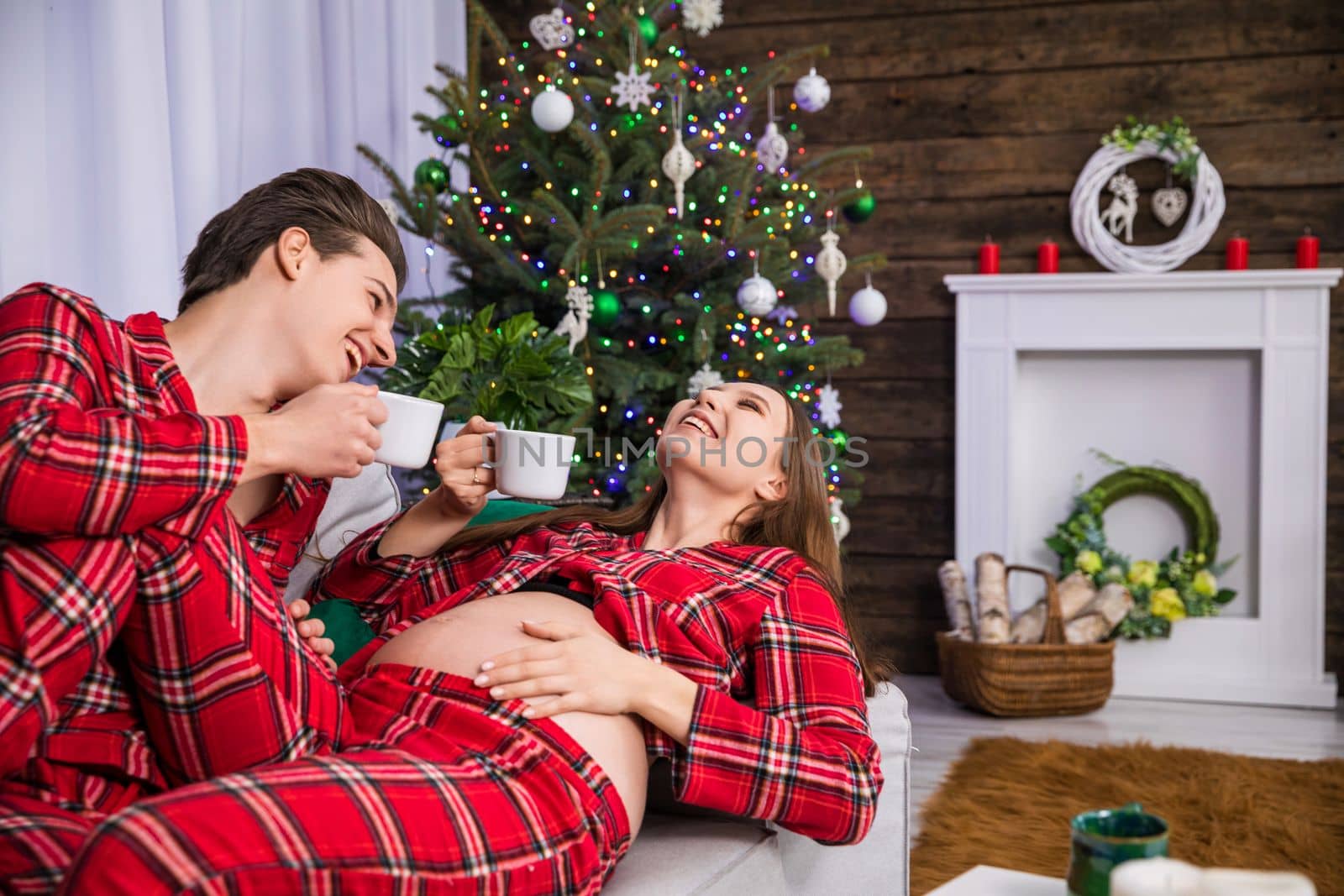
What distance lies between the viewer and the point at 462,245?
303cm

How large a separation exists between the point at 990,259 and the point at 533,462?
2.86 meters

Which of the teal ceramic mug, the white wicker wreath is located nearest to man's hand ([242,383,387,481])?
the teal ceramic mug

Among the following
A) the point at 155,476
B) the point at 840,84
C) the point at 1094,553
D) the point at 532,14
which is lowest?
the point at 1094,553

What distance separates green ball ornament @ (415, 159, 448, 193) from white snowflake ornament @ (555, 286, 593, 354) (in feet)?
1.68

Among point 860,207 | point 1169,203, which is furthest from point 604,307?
point 1169,203

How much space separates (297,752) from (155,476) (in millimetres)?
330

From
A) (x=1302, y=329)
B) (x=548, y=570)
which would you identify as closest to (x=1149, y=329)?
(x=1302, y=329)

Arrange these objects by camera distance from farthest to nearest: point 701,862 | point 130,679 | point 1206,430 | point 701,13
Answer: point 1206,430 → point 701,13 → point 701,862 → point 130,679

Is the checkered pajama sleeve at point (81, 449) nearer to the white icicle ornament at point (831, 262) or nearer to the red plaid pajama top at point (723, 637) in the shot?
the red plaid pajama top at point (723, 637)

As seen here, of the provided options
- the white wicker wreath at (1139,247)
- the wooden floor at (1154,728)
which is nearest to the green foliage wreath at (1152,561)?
the wooden floor at (1154,728)

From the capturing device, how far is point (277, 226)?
1.36m

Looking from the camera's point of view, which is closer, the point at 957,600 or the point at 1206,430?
the point at 957,600

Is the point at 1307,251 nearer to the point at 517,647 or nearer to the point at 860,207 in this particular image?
the point at 860,207

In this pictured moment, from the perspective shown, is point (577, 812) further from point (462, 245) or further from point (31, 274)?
point (462, 245)
